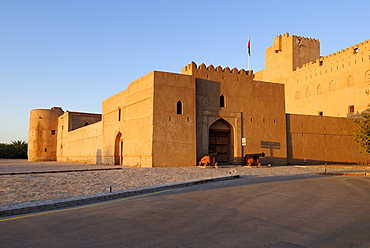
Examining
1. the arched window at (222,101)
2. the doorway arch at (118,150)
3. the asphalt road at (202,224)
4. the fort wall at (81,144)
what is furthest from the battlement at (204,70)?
the asphalt road at (202,224)

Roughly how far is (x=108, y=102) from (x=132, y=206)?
78.9 feet

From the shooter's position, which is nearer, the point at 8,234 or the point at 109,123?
the point at 8,234

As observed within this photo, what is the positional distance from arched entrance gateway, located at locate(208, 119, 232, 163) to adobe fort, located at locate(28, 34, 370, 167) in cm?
7

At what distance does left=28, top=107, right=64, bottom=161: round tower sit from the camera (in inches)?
1924

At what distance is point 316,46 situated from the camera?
4409 cm

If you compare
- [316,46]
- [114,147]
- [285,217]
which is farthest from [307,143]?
[285,217]

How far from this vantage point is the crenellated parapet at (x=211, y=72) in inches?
918

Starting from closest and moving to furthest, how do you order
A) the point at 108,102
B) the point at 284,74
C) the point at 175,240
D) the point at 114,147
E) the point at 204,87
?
the point at 175,240
the point at 204,87
the point at 114,147
the point at 108,102
the point at 284,74

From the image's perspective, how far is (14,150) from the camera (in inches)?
2466

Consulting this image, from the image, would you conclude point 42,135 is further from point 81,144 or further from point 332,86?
point 332,86

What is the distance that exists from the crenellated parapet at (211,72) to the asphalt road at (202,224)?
53.2 ft

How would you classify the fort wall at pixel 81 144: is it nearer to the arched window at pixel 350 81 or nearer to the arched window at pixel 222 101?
the arched window at pixel 222 101

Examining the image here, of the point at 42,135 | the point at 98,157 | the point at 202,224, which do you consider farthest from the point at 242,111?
the point at 42,135

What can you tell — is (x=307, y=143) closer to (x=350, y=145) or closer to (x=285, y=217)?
(x=350, y=145)
